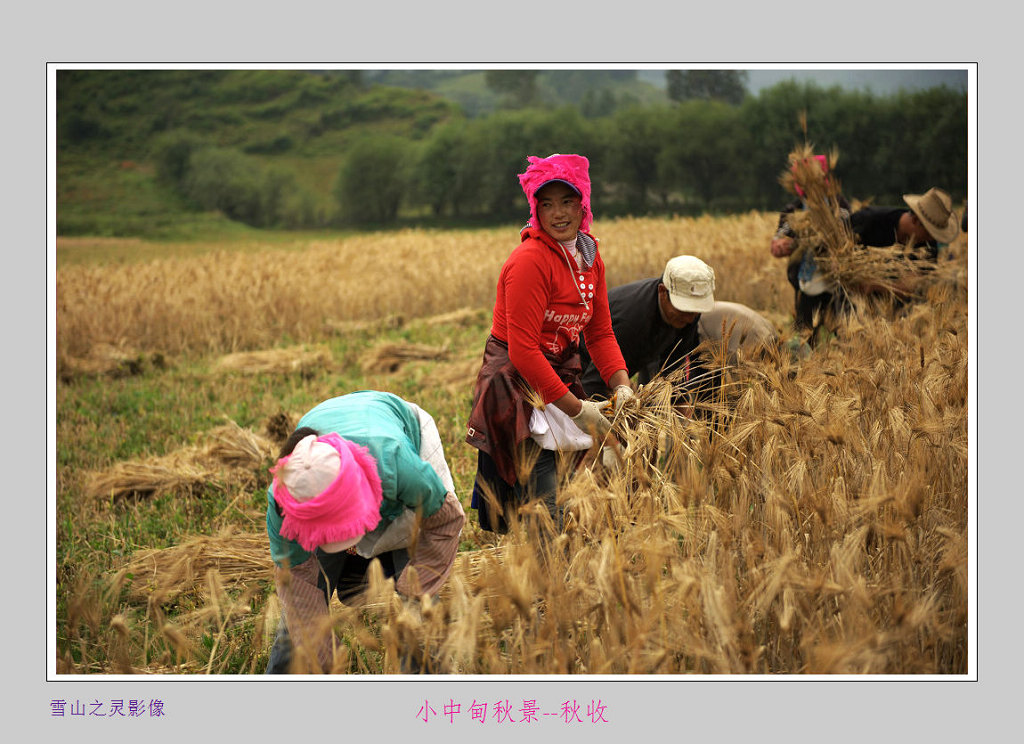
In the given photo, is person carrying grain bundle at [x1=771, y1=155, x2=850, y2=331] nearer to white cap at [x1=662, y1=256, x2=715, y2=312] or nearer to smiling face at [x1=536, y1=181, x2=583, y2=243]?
white cap at [x1=662, y1=256, x2=715, y2=312]

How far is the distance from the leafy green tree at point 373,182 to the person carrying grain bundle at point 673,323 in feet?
116

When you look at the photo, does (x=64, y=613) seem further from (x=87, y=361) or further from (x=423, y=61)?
(x=87, y=361)

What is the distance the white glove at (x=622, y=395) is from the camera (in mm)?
2846

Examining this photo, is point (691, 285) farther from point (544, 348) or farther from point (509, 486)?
point (509, 486)

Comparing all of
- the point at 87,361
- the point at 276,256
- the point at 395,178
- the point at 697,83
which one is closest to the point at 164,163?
the point at 395,178

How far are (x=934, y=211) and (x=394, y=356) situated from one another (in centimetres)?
470

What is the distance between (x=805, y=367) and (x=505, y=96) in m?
59.6

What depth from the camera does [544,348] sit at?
299 cm

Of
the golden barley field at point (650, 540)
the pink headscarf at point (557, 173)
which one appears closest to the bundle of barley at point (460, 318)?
the golden barley field at point (650, 540)

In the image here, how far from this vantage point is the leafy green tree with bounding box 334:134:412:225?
3878 centimetres

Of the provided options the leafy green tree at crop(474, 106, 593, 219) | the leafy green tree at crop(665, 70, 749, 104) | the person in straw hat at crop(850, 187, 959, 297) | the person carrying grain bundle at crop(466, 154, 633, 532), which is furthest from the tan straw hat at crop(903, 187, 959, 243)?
the leafy green tree at crop(665, 70, 749, 104)

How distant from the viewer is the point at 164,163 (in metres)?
38.9

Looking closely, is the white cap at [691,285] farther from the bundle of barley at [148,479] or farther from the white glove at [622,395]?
the bundle of barley at [148,479]

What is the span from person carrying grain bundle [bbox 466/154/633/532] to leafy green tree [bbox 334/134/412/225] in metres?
36.1
